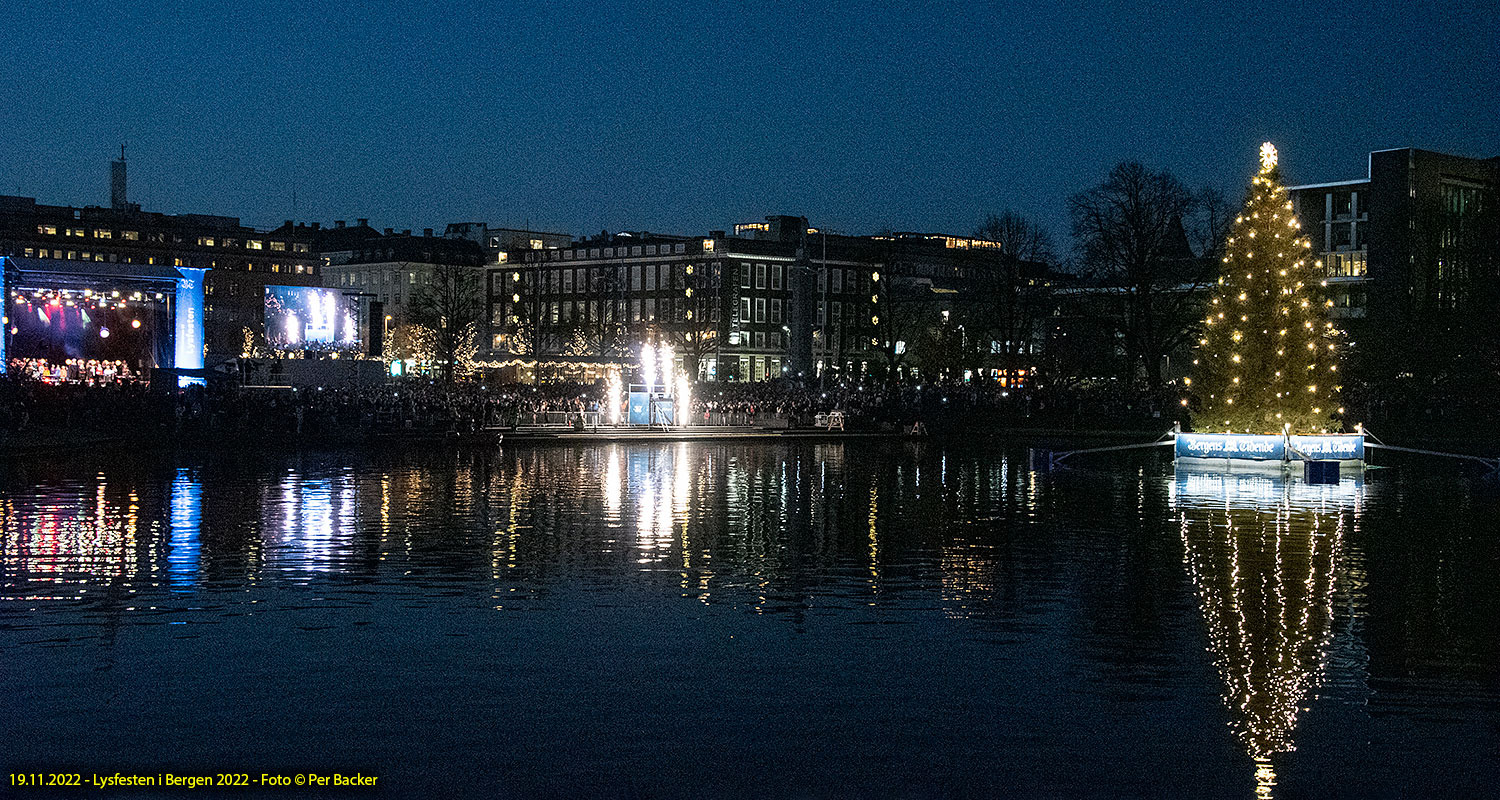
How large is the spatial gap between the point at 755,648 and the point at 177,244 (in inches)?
6056

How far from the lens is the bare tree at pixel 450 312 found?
87938mm

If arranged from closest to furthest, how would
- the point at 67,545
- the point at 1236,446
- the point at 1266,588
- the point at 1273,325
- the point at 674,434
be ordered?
the point at 1266,588, the point at 67,545, the point at 1236,446, the point at 1273,325, the point at 674,434

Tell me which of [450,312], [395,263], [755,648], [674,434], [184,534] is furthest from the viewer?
[395,263]

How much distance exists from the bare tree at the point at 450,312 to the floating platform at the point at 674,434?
24949 mm

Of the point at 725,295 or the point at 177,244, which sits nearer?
the point at 725,295

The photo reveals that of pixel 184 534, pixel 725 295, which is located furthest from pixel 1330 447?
pixel 725 295

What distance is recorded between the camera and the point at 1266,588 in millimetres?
Result: 15773

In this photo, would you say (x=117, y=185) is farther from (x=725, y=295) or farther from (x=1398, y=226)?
(x=1398, y=226)

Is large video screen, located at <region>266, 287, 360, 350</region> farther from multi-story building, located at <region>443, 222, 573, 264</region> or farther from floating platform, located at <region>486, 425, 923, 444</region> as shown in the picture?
→ multi-story building, located at <region>443, 222, 573, 264</region>

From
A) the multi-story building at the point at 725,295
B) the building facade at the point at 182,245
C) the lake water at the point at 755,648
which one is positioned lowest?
the lake water at the point at 755,648

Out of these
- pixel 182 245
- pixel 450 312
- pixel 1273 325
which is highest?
pixel 182 245

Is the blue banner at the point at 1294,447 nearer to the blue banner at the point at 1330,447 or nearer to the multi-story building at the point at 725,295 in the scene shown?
the blue banner at the point at 1330,447

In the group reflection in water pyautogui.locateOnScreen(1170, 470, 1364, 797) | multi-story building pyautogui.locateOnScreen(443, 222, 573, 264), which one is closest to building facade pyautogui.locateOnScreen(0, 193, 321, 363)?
multi-story building pyautogui.locateOnScreen(443, 222, 573, 264)

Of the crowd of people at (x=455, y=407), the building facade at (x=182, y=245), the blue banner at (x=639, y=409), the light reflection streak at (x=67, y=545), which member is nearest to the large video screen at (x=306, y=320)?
the crowd of people at (x=455, y=407)
